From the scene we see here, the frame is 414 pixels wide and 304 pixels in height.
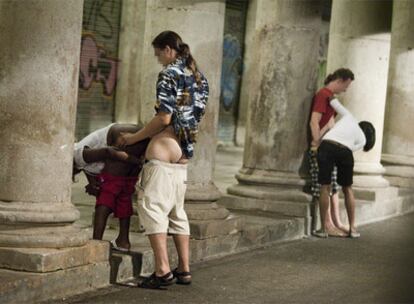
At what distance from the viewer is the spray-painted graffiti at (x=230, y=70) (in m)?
25.3

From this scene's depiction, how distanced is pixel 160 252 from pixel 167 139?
32.6 inches

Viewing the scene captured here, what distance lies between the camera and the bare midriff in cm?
729

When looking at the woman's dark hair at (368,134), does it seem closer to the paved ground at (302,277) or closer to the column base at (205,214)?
Answer: the paved ground at (302,277)

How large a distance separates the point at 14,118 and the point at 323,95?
4768 mm

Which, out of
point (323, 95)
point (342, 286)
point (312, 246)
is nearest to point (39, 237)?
point (342, 286)

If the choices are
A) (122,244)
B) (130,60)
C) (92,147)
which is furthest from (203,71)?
(130,60)

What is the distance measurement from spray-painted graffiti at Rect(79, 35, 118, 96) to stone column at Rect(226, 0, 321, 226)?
27.5ft

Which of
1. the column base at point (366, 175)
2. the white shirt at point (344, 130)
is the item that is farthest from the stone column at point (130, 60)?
the white shirt at point (344, 130)

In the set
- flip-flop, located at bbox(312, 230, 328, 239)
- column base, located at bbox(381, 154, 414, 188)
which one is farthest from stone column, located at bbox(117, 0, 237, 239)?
column base, located at bbox(381, 154, 414, 188)

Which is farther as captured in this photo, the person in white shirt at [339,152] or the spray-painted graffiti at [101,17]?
the spray-painted graffiti at [101,17]

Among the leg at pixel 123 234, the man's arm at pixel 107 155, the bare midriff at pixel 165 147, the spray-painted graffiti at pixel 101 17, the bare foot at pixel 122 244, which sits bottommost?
the bare foot at pixel 122 244

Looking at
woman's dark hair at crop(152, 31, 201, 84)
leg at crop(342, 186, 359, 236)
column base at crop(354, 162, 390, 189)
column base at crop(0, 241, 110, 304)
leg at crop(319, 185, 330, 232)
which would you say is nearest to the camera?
column base at crop(0, 241, 110, 304)

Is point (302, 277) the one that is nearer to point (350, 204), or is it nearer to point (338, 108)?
point (350, 204)

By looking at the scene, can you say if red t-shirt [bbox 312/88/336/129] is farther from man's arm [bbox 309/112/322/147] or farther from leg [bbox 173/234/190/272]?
leg [bbox 173/234/190/272]
